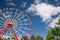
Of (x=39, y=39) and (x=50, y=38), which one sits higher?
(x=39, y=39)

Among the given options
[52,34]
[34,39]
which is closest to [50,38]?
[52,34]

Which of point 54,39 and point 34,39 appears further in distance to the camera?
point 34,39

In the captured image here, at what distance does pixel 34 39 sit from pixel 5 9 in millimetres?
11056

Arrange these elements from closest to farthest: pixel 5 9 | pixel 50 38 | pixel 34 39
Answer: pixel 5 9 < pixel 50 38 < pixel 34 39

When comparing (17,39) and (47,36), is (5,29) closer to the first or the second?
(17,39)

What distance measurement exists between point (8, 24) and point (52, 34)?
355cm

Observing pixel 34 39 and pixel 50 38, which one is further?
pixel 34 39

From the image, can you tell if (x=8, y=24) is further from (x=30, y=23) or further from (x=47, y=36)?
(x=47, y=36)

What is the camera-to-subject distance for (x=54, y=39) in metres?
17.8

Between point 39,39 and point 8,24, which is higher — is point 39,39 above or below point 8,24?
above

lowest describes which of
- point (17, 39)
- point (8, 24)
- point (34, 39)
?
point (17, 39)

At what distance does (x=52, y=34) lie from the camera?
61.4 feet

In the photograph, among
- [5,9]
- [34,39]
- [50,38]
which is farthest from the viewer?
[34,39]

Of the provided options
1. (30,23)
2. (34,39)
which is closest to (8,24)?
(30,23)
